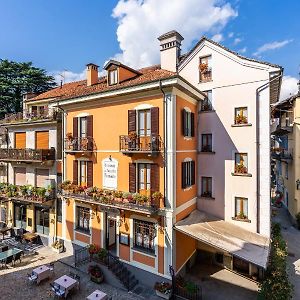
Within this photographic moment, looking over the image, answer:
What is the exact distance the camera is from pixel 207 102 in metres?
18.1

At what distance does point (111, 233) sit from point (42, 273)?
5237mm

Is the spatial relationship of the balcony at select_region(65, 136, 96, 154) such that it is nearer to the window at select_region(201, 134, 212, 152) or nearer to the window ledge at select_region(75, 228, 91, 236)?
the window ledge at select_region(75, 228, 91, 236)

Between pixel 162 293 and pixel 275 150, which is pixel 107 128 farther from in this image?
pixel 275 150

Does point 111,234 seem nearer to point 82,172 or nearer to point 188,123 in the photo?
point 82,172

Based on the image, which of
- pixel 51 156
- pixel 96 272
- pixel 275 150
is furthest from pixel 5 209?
pixel 275 150

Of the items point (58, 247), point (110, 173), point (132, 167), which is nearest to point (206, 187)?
point (132, 167)

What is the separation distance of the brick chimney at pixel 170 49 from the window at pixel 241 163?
28.4 ft

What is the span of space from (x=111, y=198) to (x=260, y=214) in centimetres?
1055

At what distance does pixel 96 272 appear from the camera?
15484 mm

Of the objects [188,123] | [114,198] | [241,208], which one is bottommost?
[241,208]

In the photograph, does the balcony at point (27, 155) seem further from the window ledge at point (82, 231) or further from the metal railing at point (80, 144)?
the window ledge at point (82, 231)

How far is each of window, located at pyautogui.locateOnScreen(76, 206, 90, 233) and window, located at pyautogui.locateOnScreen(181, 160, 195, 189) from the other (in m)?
7.99

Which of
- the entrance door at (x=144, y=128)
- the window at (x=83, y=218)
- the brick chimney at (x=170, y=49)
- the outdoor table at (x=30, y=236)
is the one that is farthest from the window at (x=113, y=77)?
the outdoor table at (x=30, y=236)

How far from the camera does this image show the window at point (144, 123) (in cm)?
1523
